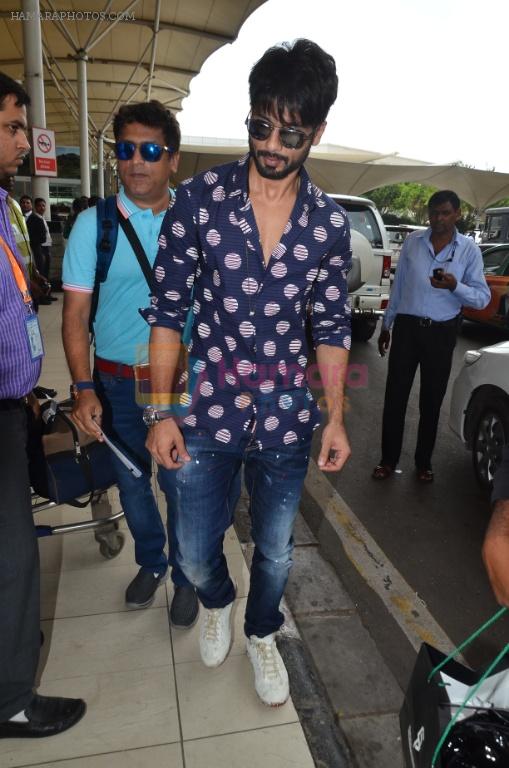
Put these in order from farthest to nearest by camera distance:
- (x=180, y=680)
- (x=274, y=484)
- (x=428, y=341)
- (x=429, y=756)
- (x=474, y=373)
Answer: (x=474, y=373), (x=428, y=341), (x=180, y=680), (x=274, y=484), (x=429, y=756)

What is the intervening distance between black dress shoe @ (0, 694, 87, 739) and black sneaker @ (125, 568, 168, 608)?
569mm

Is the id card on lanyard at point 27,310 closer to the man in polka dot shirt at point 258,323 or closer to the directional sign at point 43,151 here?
the man in polka dot shirt at point 258,323

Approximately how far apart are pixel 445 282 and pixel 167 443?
8.62ft

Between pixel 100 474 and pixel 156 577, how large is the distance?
56cm

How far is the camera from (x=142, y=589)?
2.55 meters

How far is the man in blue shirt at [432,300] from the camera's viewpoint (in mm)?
3797

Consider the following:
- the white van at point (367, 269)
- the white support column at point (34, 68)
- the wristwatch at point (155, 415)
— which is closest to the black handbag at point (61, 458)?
the wristwatch at point (155, 415)

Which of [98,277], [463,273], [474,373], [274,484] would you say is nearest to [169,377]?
[274,484]

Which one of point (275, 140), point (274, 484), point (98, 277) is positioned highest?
point (275, 140)

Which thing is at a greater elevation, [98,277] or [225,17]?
[225,17]

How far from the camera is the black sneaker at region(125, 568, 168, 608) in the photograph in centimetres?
253

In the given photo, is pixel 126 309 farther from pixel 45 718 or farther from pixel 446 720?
pixel 446 720

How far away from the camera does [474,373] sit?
4.28 m

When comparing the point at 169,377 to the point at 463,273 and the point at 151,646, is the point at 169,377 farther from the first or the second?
the point at 463,273
